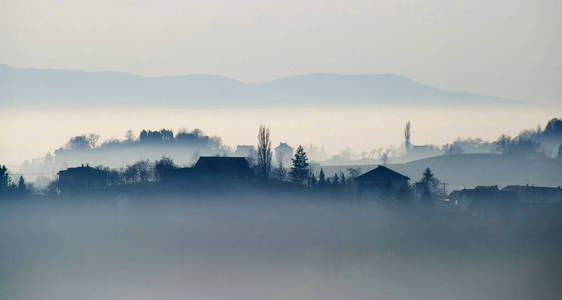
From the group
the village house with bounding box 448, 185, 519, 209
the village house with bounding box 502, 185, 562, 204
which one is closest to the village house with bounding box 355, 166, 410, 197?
the village house with bounding box 448, 185, 519, 209

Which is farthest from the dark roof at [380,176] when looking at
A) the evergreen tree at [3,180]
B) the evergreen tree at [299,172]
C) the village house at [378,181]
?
the evergreen tree at [3,180]

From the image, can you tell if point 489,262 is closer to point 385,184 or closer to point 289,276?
point 289,276

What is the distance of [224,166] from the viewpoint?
145375 mm

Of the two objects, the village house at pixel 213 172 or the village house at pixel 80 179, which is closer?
the village house at pixel 213 172

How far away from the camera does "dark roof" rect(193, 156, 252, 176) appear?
144 meters

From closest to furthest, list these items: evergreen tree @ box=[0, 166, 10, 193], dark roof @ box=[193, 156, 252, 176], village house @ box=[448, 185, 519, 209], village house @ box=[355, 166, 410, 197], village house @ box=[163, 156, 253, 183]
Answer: village house @ box=[448, 185, 519, 209]
village house @ box=[355, 166, 410, 197]
village house @ box=[163, 156, 253, 183]
dark roof @ box=[193, 156, 252, 176]
evergreen tree @ box=[0, 166, 10, 193]

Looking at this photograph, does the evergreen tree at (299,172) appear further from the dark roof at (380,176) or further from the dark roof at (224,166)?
the dark roof at (380,176)

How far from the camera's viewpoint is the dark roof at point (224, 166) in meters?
144

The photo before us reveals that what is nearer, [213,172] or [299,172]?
[213,172]

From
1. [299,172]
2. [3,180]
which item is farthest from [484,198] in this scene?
[3,180]

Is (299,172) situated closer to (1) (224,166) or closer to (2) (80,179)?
(1) (224,166)

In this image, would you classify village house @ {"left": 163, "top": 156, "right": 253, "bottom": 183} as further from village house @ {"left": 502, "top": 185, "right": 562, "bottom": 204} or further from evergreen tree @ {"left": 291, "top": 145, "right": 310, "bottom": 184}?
village house @ {"left": 502, "top": 185, "right": 562, "bottom": 204}

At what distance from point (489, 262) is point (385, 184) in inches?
1596

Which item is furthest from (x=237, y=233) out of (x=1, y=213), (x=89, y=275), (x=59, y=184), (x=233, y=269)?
(x=59, y=184)
